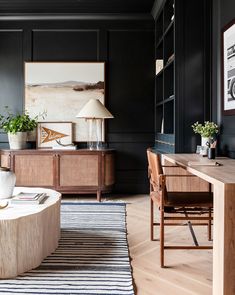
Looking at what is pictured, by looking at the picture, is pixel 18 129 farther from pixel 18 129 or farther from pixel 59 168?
pixel 59 168

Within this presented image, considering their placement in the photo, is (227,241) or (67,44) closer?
(227,241)

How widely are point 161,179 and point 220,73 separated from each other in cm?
145

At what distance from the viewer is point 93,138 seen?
4.77 metres

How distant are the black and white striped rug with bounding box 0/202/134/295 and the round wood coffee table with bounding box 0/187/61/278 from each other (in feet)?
0.19

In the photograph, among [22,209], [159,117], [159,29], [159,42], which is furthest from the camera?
[159,117]

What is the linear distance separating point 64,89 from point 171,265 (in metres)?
3.08

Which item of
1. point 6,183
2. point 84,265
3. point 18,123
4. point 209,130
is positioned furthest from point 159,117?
point 84,265

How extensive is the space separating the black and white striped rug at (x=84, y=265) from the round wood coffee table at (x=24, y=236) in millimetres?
57

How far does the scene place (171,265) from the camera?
2.30 metres

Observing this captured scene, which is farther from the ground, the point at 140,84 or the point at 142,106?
the point at 140,84

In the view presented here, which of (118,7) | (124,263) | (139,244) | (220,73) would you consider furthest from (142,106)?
(124,263)

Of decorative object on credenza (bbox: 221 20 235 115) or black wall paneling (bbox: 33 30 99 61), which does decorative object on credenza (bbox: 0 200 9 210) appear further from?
black wall paneling (bbox: 33 30 99 61)

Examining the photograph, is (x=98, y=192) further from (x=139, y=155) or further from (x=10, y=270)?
(x=10, y=270)

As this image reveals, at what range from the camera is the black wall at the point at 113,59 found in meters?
4.80
